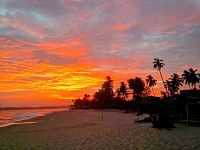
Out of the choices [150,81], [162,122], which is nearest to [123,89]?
[150,81]

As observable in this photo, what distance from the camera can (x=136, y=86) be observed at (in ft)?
337

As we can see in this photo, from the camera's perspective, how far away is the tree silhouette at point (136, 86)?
103m

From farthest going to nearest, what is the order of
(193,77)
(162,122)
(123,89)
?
(123,89) < (193,77) < (162,122)

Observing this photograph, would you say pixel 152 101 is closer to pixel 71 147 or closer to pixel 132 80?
pixel 71 147

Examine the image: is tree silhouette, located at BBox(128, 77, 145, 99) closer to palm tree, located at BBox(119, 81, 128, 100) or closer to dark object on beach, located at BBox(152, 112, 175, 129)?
palm tree, located at BBox(119, 81, 128, 100)

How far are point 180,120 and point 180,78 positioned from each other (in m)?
71.7

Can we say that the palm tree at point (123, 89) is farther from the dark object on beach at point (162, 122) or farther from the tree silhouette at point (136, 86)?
the dark object on beach at point (162, 122)

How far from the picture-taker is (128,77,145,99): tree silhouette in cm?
10262

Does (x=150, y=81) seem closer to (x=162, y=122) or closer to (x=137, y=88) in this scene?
(x=137, y=88)

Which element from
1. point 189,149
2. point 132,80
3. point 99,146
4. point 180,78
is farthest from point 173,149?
point 132,80

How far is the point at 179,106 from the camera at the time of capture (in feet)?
88.4

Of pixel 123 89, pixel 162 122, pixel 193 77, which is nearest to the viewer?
pixel 162 122

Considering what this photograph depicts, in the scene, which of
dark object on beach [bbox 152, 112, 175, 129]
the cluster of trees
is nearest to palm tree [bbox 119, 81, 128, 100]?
the cluster of trees

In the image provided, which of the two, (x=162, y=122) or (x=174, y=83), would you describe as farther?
(x=174, y=83)
